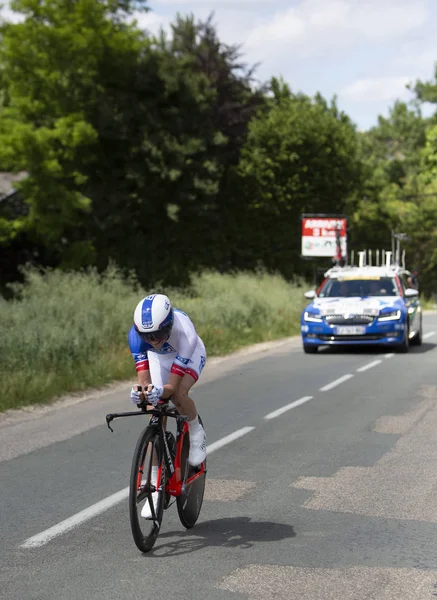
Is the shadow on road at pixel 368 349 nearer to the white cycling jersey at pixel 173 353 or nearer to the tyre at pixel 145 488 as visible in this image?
the white cycling jersey at pixel 173 353

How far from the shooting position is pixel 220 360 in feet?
66.8

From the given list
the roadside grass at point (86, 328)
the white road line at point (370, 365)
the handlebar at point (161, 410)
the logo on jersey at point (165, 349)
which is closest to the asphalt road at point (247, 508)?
the handlebar at point (161, 410)

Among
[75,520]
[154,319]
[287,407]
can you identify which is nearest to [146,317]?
[154,319]

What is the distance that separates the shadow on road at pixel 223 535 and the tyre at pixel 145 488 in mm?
127

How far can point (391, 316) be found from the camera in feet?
68.1

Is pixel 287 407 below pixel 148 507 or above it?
below

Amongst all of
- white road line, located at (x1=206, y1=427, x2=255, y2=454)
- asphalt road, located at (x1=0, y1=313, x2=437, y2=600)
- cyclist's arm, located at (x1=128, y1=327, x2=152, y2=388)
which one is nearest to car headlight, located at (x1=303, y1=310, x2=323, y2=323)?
asphalt road, located at (x1=0, y1=313, x2=437, y2=600)

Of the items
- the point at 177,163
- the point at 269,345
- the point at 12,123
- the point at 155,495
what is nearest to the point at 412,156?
the point at 177,163

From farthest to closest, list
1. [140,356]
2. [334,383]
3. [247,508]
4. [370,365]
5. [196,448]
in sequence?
1. [370,365]
2. [334,383]
3. [247,508]
4. [196,448]
5. [140,356]

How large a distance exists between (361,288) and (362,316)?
1320mm

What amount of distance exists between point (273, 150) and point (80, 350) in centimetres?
4527

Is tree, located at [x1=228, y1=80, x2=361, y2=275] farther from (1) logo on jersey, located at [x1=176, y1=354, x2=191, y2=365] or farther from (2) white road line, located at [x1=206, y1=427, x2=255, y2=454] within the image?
(1) logo on jersey, located at [x1=176, y1=354, x2=191, y2=365]

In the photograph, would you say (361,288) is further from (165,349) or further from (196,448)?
(165,349)

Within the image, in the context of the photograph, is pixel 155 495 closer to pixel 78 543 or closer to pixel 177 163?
pixel 78 543
